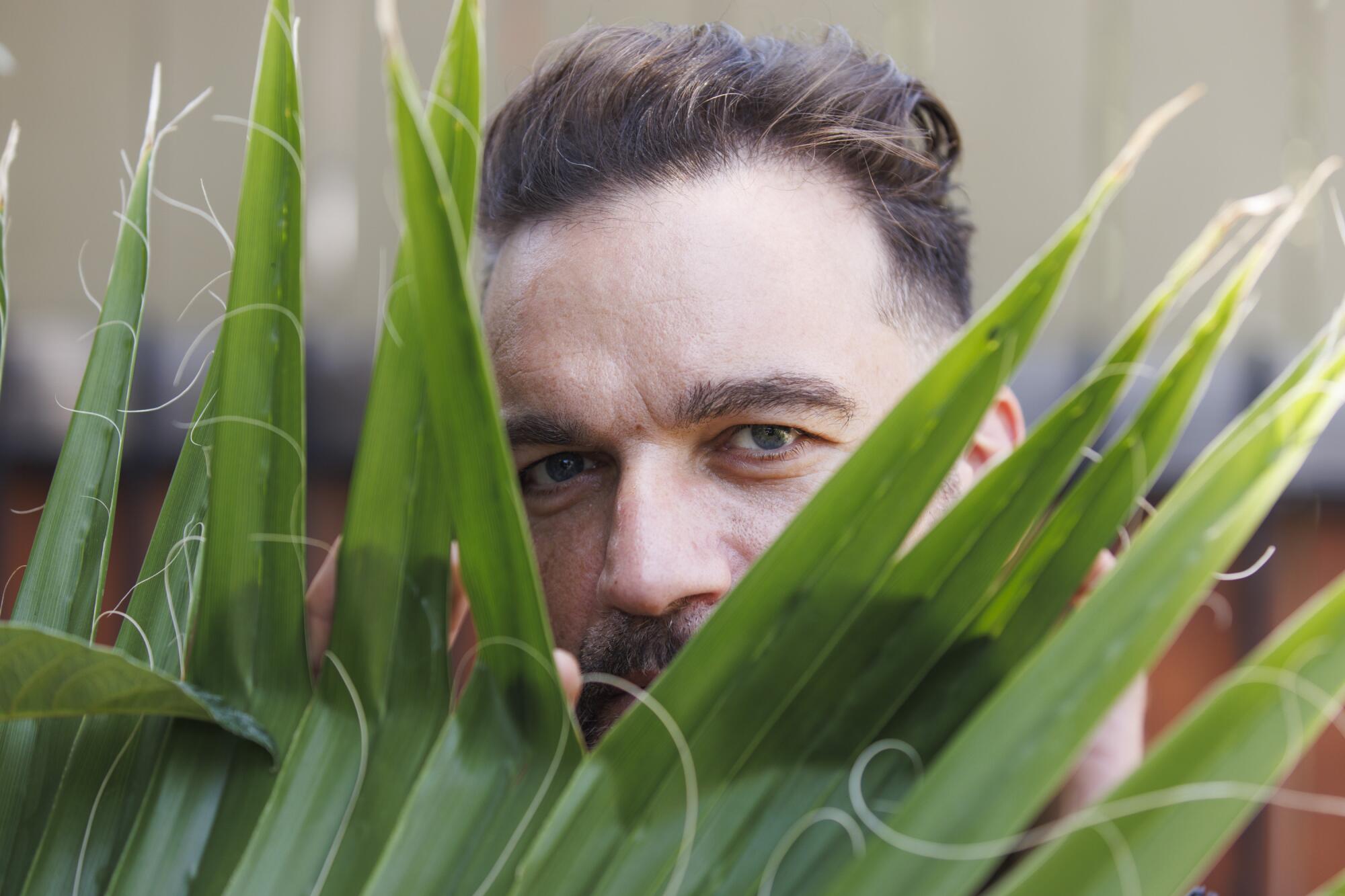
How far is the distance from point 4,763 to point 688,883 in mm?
292

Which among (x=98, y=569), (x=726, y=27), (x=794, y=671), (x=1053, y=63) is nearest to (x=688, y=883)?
(x=794, y=671)

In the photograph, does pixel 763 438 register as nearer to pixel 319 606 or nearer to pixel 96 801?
pixel 319 606

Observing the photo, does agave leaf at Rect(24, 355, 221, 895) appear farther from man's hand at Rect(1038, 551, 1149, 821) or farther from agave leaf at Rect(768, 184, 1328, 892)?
man's hand at Rect(1038, 551, 1149, 821)

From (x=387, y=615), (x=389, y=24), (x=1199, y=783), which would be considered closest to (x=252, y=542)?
(x=387, y=615)

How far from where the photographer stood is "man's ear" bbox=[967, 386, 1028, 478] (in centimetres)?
98

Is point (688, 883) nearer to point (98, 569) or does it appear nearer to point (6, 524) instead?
point (98, 569)

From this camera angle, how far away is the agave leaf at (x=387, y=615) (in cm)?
39

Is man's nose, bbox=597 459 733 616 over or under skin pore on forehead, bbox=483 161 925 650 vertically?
under

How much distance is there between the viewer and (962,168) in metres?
2.38

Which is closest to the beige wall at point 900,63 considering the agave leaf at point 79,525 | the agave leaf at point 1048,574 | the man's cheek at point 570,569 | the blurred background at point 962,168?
the blurred background at point 962,168

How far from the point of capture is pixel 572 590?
85 centimetres

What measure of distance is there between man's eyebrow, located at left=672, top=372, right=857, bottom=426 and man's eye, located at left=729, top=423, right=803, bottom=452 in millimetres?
24

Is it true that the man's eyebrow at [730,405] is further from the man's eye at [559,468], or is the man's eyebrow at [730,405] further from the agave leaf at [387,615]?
the agave leaf at [387,615]

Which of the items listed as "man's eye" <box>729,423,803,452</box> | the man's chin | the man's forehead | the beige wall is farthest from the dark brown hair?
the beige wall
